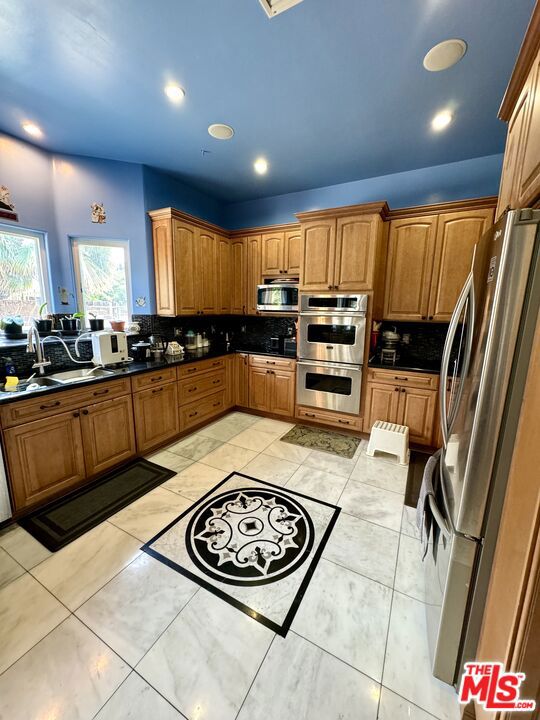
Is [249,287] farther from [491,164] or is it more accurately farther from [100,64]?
[491,164]

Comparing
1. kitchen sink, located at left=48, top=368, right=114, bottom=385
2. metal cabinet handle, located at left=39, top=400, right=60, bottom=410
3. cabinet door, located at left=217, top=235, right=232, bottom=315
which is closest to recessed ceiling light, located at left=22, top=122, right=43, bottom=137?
cabinet door, located at left=217, top=235, right=232, bottom=315

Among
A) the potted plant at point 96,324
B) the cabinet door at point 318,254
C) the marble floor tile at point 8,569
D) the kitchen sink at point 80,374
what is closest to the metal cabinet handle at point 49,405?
the kitchen sink at point 80,374

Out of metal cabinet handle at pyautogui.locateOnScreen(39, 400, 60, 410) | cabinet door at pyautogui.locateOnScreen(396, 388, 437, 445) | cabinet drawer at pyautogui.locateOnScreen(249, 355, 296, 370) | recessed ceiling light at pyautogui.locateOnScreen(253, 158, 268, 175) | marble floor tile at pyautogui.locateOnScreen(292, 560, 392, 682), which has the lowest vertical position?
marble floor tile at pyautogui.locateOnScreen(292, 560, 392, 682)

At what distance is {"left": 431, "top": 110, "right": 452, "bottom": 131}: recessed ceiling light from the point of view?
2230mm

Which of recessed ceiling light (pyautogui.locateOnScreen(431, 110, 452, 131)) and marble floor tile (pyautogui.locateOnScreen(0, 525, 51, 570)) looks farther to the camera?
recessed ceiling light (pyautogui.locateOnScreen(431, 110, 452, 131))

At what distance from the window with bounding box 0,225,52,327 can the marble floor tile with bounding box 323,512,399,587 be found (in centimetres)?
334

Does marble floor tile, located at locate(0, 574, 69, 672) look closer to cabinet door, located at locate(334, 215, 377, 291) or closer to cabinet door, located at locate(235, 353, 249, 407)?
cabinet door, located at locate(235, 353, 249, 407)

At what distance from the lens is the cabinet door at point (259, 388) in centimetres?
383

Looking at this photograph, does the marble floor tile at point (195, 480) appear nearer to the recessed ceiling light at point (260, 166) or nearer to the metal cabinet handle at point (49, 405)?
the metal cabinet handle at point (49, 405)

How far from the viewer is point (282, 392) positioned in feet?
12.2

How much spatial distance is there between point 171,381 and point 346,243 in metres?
2.38

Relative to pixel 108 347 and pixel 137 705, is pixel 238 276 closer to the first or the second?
pixel 108 347

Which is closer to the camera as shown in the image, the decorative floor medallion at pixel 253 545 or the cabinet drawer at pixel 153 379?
the decorative floor medallion at pixel 253 545

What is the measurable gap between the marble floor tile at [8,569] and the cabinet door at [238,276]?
3.28 metres
